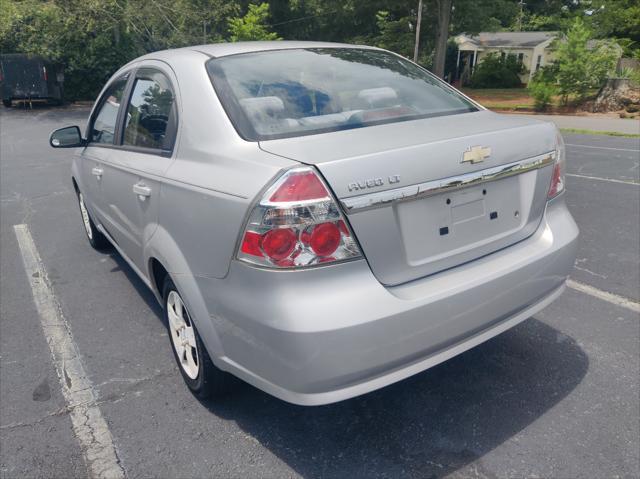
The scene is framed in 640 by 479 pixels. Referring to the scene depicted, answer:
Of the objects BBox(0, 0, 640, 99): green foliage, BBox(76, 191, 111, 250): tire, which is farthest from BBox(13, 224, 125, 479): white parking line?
BBox(0, 0, 640, 99): green foliage

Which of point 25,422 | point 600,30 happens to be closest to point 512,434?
point 25,422

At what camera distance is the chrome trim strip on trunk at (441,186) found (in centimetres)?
203

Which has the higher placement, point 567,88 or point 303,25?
point 303,25

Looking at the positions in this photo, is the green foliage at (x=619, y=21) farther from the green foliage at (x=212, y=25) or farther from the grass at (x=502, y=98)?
the grass at (x=502, y=98)

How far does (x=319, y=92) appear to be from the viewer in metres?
2.74

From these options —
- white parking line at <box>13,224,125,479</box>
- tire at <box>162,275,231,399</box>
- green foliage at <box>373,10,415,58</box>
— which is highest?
green foliage at <box>373,10,415,58</box>

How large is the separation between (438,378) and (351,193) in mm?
1428

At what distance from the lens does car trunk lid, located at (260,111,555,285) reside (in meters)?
2.06

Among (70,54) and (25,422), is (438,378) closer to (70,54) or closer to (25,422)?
(25,422)

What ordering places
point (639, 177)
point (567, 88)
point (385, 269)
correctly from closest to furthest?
point (385, 269) < point (639, 177) < point (567, 88)

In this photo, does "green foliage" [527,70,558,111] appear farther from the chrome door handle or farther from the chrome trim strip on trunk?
the chrome door handle

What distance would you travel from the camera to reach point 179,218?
2514mm

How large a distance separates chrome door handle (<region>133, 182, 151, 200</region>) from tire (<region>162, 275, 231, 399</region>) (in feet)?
1.52

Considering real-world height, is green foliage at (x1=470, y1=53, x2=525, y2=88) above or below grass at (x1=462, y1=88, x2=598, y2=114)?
above
